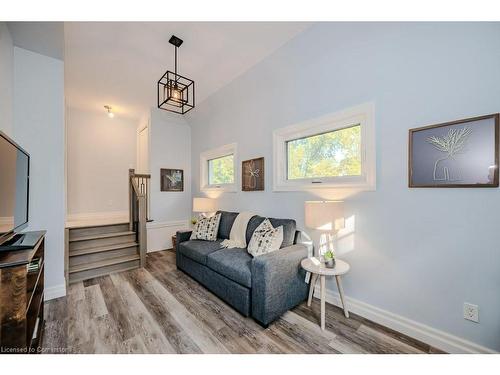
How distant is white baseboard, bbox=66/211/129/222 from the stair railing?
0.79 metres

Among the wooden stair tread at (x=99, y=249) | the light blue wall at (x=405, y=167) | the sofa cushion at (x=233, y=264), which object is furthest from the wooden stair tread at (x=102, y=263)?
the light blue wall at (x=405, y=167)

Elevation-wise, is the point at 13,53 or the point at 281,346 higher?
the point at 13,53

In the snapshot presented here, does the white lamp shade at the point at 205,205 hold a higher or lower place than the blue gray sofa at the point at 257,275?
higher

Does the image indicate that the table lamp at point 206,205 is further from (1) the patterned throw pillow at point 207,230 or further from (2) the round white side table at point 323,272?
(2) the round white side table at point 323,272

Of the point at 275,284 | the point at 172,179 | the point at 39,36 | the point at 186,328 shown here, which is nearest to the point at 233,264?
the point at 275,284

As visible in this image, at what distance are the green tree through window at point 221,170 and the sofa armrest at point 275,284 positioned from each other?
78.0 inches

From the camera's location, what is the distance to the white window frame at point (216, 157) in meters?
3.53

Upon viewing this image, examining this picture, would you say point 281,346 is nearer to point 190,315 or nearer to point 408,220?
point 190,315

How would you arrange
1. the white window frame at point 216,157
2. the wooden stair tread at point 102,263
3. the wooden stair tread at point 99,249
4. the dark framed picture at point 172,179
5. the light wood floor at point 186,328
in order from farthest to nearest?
the dark framed picture at point 172,179 → the white window frame at point 216,157 → the wooden stair tread at point 99,249 → the wooden stair tread at point 102,263 → the light wood floor at point 186,328

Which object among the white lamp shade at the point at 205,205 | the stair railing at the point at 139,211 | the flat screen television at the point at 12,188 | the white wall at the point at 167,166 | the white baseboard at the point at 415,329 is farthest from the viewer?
the white wall at the point at 167,166
